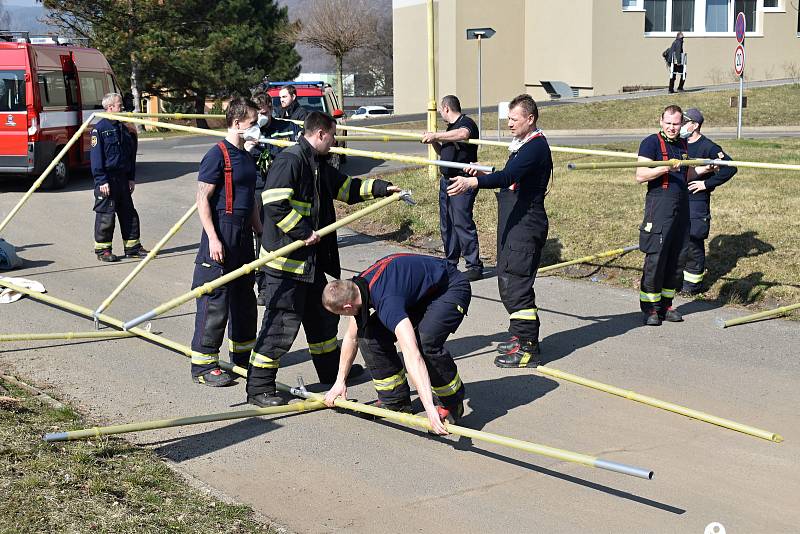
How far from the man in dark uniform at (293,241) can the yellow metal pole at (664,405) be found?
1808 mm

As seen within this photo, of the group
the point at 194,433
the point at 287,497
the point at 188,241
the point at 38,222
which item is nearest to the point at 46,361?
the point at 194,433

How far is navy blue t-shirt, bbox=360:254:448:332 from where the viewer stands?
5.50 metres

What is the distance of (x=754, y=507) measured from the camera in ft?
16.2

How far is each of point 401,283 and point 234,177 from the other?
6.26ft

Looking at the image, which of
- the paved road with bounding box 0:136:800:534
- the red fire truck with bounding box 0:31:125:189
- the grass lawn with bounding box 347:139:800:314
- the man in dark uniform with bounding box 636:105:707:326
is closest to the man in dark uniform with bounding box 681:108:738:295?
the grass lawn with bounding box 347:139:800:314

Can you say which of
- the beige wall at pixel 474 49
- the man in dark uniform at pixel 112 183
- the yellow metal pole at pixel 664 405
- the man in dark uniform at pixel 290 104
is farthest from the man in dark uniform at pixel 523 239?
the beige wall at pixel 474 49

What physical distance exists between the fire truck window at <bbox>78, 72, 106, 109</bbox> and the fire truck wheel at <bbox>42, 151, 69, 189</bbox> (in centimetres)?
138

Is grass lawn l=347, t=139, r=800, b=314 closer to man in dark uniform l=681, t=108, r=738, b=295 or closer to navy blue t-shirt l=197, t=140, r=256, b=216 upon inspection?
man in dark uniform l=681, t=108, r=738, b=295

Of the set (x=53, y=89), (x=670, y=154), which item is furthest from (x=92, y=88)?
(x=670, y=154)

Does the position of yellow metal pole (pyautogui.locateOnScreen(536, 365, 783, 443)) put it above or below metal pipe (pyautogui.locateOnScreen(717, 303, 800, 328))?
below

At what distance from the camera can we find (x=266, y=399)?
6.52 m

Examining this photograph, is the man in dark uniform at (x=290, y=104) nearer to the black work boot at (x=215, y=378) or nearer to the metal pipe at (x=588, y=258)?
the metal pipe at (x=588, y=258)

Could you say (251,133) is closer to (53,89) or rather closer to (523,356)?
(523,356)

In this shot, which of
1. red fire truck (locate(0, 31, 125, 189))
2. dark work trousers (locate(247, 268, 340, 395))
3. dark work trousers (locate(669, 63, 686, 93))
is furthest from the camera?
dark work trousers (locate(669, 63, 686, 93))
